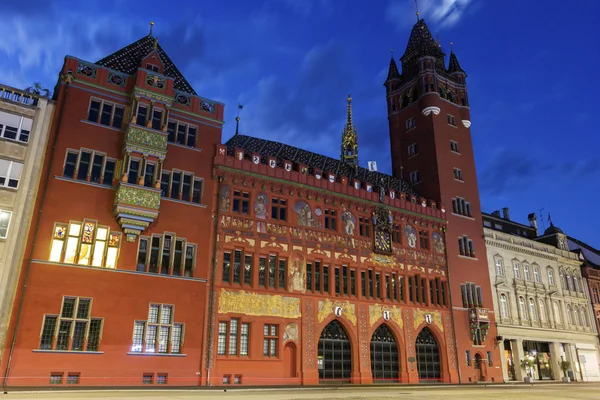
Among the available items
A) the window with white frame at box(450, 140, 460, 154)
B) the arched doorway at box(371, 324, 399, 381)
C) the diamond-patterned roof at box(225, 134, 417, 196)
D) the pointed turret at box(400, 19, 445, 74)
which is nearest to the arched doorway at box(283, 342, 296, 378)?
the arched doorway at box(371, 324, 399, 381)

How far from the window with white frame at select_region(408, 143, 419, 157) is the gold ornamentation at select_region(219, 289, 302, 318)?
23.7m

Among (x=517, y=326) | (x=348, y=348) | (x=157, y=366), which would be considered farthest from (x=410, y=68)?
(x=157, y=366)

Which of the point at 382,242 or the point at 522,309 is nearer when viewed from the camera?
the point at 382,242

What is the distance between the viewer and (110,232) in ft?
91.1

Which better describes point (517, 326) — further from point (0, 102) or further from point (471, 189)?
point (0, 102)

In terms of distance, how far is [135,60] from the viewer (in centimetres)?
3294

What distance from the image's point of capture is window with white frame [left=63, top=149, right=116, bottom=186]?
1104 inches

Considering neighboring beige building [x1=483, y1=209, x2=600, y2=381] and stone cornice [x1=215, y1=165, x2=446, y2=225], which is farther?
neighboring beige building [x1=483, y1=209, x2=600, y2=381]

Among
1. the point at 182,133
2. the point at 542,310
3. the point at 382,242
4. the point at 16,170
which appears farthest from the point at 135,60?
the point at 542,310

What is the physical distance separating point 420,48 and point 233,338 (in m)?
38.2

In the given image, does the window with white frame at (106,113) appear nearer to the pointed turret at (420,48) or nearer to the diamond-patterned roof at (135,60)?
the diamond-patterned roof at (135,60)

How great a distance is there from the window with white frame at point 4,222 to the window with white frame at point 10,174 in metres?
1.51

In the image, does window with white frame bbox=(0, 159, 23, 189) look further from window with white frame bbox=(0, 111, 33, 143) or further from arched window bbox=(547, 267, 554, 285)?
arched window bbox=(547, 267, 554, 285)

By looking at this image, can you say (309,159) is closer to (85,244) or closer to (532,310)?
(85,244)
